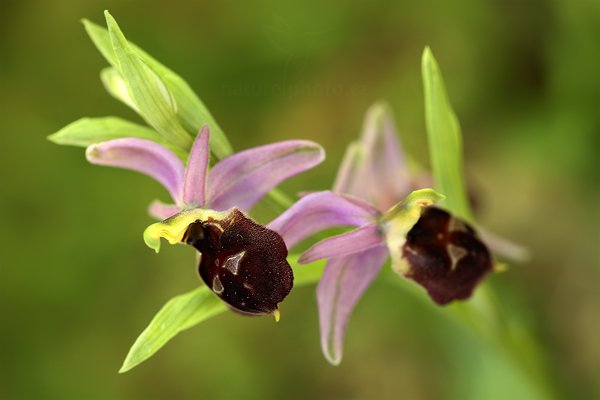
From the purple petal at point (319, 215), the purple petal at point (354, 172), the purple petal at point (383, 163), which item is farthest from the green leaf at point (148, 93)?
the purple petal at point (383, 163)

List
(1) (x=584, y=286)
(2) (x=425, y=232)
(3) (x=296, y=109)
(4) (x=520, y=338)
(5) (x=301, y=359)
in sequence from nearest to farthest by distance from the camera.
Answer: (2) (x=425, y=232), (4) (x=520, y=338), (1) (x=584, y=286), (5) (x=301, y=359), (3) (x=296, y=109)

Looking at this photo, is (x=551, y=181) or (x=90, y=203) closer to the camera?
(x=551, y=181)

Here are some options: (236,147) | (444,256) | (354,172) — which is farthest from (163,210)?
(236,147)

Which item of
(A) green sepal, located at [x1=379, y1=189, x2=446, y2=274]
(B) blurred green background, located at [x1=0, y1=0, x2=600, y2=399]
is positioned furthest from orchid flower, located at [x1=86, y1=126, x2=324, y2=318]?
(B) blurred green background, located at [x1=0, y1=0, x2=600, y2=399]

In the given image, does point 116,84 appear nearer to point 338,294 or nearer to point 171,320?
point 171,320

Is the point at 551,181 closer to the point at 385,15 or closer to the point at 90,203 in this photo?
the point at 385,15

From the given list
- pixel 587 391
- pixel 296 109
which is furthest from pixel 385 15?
pixel 587 391
